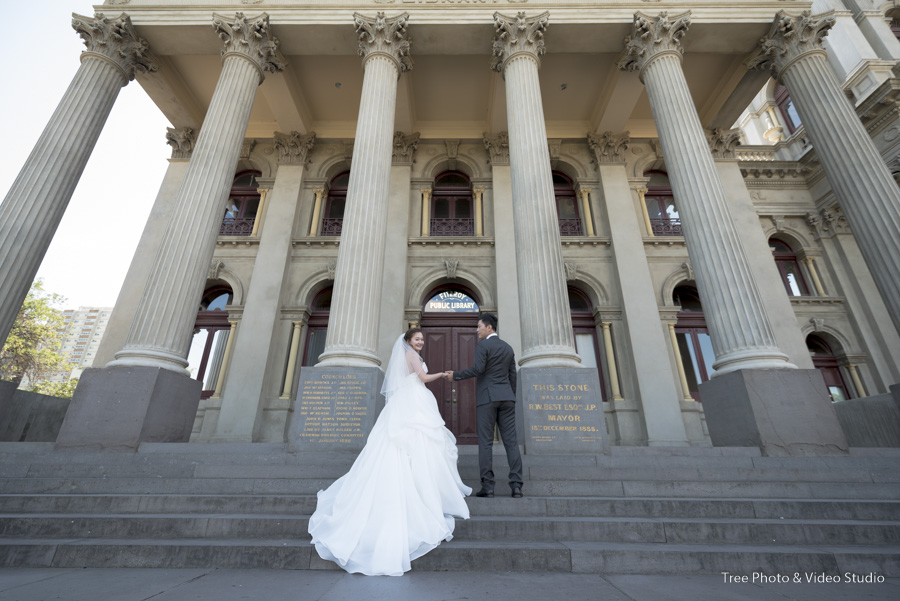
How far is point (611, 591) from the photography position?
282 centimetres

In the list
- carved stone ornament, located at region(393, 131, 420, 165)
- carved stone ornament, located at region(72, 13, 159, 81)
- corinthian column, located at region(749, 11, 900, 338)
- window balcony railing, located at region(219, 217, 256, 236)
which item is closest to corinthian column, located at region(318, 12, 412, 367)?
carved stone ornament, located at region(393, 131, 420, 165)

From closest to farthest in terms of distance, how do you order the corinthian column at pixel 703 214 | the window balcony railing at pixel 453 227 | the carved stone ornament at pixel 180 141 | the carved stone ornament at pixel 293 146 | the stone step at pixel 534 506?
the stone step at pixel 534 506, the corinthian column at pixel 703 214, the window balcony railing at pixel 453 227, the carved stone ornament at pixel 180 141, the carved stone ornament at pixel 293 146

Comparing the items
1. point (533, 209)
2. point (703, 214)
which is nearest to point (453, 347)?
point (533, 209)

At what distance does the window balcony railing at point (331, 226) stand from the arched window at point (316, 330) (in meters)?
1.96

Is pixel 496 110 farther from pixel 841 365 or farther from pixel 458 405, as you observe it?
pixel 841 365

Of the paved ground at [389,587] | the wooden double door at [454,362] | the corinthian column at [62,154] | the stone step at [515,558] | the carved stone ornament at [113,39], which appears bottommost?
the paved ground at [389,587]

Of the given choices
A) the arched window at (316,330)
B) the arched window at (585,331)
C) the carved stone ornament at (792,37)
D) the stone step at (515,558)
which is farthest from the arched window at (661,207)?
the stone step at (515,558)

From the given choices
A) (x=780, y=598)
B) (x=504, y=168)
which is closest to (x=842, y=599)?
(x=780, y=598)

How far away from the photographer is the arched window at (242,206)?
554 inches

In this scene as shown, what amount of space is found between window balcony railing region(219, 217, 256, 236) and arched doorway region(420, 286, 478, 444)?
21.3 feet

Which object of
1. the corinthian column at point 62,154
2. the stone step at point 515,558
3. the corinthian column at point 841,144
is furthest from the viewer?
the corinthian column at point 841,144

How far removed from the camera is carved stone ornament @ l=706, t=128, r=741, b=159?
14.5m

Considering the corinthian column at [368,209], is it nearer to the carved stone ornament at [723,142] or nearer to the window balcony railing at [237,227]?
the window balcony railing at [237,227]

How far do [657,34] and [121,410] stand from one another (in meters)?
14.1
